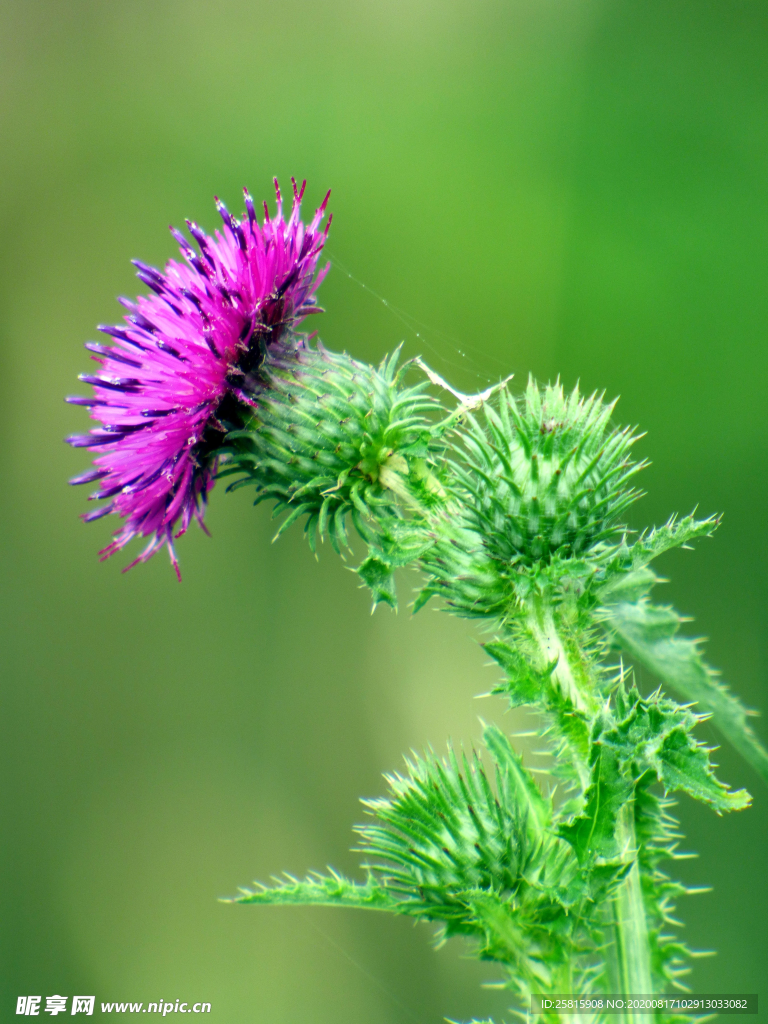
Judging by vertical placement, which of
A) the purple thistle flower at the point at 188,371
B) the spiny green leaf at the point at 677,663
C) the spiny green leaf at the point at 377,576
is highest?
the purple thistle flower at the point at 188,371

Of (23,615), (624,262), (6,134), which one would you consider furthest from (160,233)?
(624,262)

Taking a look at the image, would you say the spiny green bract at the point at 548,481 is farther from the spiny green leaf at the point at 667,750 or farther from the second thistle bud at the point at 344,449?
the spiny green leaf at the point at 667,750

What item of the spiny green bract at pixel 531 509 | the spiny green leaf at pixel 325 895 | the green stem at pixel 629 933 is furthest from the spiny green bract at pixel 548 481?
the spiny green leaf at pixel 325 895

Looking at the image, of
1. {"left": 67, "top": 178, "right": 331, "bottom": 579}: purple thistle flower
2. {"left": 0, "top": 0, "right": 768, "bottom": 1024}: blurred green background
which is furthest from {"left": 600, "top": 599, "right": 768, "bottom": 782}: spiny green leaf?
{"left": 0, "top": 0, "right": 768, "bottom": 1024}: blurred green background

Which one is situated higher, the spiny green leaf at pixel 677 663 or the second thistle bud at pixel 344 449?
the second thistle bud at pixel 344 449

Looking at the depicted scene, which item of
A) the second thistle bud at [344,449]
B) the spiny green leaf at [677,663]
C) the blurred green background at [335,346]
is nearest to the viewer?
the spiny green leaf at [677,663]

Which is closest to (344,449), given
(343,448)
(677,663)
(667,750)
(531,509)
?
(343,448)

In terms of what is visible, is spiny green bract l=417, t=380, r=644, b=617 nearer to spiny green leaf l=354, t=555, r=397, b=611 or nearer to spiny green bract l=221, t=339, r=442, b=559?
spiny green leaf l=354, t=555, r=397, b=611

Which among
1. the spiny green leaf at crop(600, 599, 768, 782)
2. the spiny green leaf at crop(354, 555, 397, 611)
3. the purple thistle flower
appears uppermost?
the purple thistle flower
